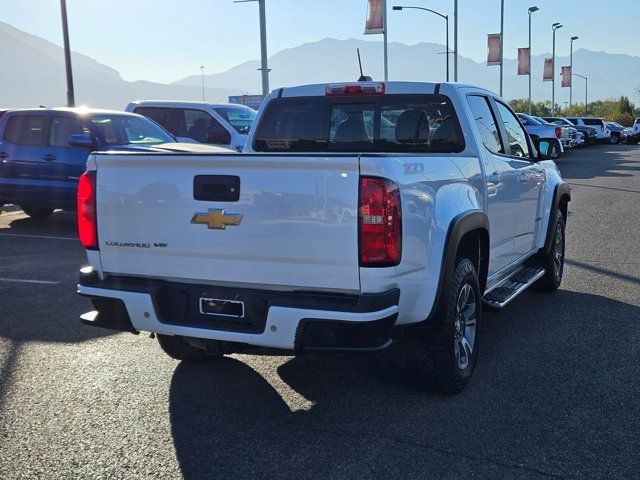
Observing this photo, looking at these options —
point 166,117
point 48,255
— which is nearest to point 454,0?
point 166,117

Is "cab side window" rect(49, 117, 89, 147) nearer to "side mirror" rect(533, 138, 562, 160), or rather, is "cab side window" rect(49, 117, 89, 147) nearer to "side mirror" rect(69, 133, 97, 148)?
"side mirror" rect(69, 133, 97, 148)

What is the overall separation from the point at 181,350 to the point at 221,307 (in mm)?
1085

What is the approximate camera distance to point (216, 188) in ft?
12.7

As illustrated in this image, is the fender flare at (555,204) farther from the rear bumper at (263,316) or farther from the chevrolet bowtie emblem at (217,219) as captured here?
the chevrolet bowtie emblem at (217,219)

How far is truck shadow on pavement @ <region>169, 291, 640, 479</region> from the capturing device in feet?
11.4

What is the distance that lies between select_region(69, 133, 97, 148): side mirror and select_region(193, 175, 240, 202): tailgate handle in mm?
7142

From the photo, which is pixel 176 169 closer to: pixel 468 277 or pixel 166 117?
pixel 468 277

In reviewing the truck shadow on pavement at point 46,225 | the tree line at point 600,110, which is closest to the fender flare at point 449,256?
the truck shadow on pavement at point 46,225

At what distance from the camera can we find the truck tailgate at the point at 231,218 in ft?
11.9

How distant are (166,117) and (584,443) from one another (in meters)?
13.2

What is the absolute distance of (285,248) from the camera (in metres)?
3.75

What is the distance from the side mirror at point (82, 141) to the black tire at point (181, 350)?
6.34 m

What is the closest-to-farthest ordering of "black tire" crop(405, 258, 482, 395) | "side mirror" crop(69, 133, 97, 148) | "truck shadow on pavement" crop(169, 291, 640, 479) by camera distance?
"truck shadow on pavement" crop(169, 291, 640, 479) < "black tire" crop(405, 258, 482, 395) < "side mirror" crop(69, 133, 97, 148)

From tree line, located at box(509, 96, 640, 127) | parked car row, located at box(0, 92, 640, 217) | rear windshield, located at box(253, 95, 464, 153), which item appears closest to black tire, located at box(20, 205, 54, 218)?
parked car row, located at box(0, 92, 640, 217)
